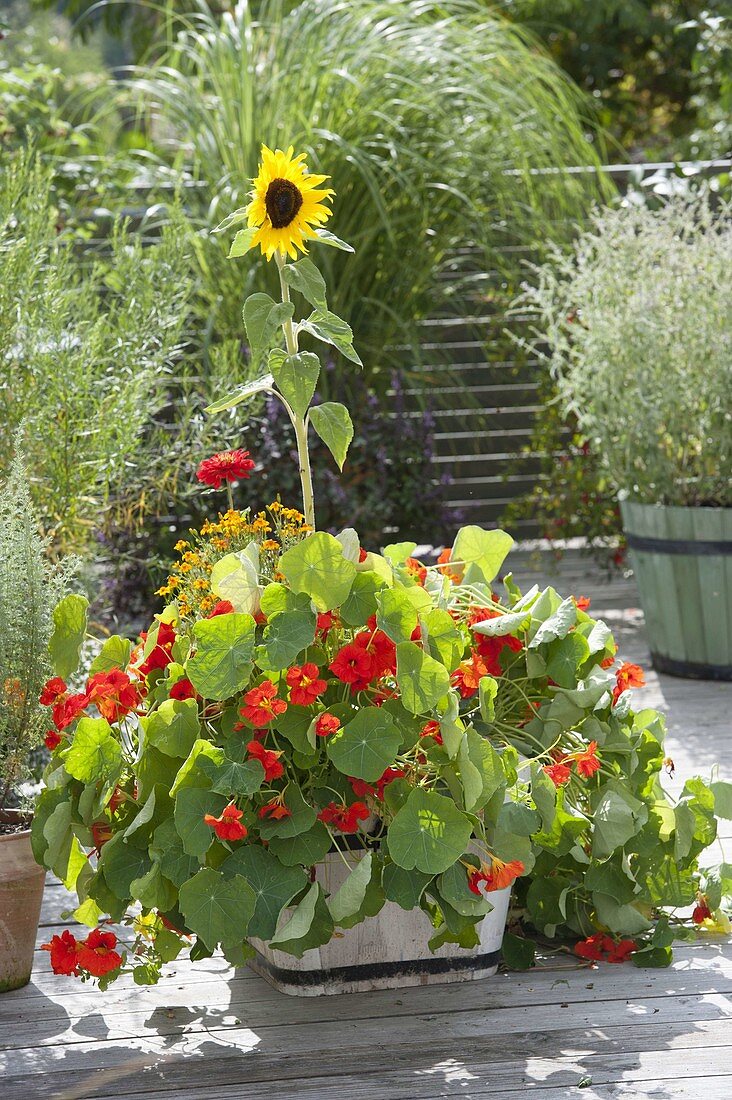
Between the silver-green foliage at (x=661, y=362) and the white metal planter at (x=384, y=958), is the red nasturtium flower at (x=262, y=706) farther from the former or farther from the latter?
the silver-green foliage at (x=661, y=362)

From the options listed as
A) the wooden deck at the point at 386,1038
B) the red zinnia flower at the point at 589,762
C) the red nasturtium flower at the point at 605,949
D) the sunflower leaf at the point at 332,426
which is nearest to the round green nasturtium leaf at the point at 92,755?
the wooden deck at the point at 386,1038

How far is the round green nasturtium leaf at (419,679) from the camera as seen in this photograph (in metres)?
1.59

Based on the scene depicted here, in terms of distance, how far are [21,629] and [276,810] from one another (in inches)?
19.5

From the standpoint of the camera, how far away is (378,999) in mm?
1763

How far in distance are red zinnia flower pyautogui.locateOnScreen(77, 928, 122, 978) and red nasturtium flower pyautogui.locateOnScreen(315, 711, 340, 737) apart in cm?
40

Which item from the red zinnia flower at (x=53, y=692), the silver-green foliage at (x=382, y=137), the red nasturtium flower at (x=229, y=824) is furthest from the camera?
the silver-green foliage at (x=382, y=137)

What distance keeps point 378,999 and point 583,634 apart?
59cm

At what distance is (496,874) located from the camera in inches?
64.6

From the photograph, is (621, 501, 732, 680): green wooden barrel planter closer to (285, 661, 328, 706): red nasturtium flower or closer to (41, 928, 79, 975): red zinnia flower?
(285, 661, 328, 706): red nasturtium flower

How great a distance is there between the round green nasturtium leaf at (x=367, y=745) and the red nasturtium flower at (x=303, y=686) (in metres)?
0.06

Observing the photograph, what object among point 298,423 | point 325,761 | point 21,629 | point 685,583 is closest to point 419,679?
point 325,761

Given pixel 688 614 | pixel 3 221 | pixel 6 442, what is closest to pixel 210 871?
pixel 6 442

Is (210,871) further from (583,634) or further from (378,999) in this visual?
(583,634)

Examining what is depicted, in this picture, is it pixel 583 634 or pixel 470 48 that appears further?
pixel 470 48
